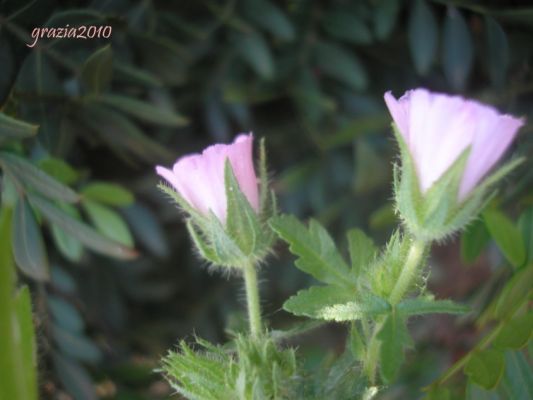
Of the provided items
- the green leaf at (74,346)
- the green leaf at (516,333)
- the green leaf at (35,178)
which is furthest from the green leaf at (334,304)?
the green leaf at (74,346)

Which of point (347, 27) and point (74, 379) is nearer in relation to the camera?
point (74, 379)

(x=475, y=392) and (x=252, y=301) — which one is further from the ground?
(x=252, y=301)

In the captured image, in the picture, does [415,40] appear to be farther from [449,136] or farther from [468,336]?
[468,336]

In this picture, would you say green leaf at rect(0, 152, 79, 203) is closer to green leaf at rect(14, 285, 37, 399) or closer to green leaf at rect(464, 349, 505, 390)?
green leaf at rect(14, 285, 37, 399)

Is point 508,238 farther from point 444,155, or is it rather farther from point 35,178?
point 35,178

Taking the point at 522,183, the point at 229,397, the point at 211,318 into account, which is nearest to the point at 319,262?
the point at 229,397

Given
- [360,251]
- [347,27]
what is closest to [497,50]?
[347,27]
